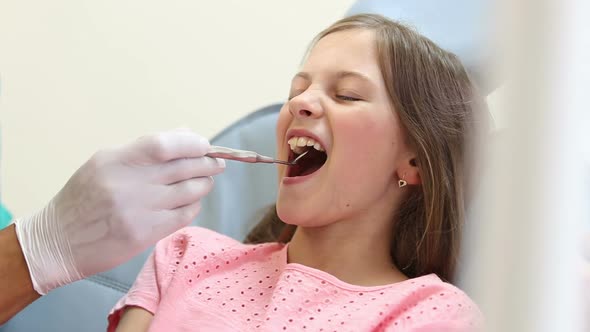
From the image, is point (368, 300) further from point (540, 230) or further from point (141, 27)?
point (141, 27)

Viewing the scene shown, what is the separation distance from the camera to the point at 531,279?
20.3 inches

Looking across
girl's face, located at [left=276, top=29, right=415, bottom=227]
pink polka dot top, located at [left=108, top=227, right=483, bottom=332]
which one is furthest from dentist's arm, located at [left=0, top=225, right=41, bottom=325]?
girl's face, located at [left=276, top=29, right=415, bottom=227]

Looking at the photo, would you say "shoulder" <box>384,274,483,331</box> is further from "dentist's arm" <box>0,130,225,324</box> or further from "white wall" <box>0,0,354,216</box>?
"white wall" <box>0,0,354,216</box>

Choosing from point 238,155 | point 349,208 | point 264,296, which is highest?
point 238,155

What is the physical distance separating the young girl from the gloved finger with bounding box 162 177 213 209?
15 cm

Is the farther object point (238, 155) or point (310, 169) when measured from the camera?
point (310, 169)

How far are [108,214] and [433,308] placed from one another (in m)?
0.53

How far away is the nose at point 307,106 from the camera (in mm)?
1259

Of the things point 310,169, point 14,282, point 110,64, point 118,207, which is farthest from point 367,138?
point 110,64

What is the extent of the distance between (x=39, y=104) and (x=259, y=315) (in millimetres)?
1495

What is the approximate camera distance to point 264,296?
129 centimetres

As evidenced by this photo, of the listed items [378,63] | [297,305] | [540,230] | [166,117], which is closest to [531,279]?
[540,230]

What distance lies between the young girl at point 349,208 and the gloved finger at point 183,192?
15 centimetres

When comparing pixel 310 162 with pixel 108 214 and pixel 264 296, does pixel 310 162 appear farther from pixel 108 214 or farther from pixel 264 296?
pixel 108 214
